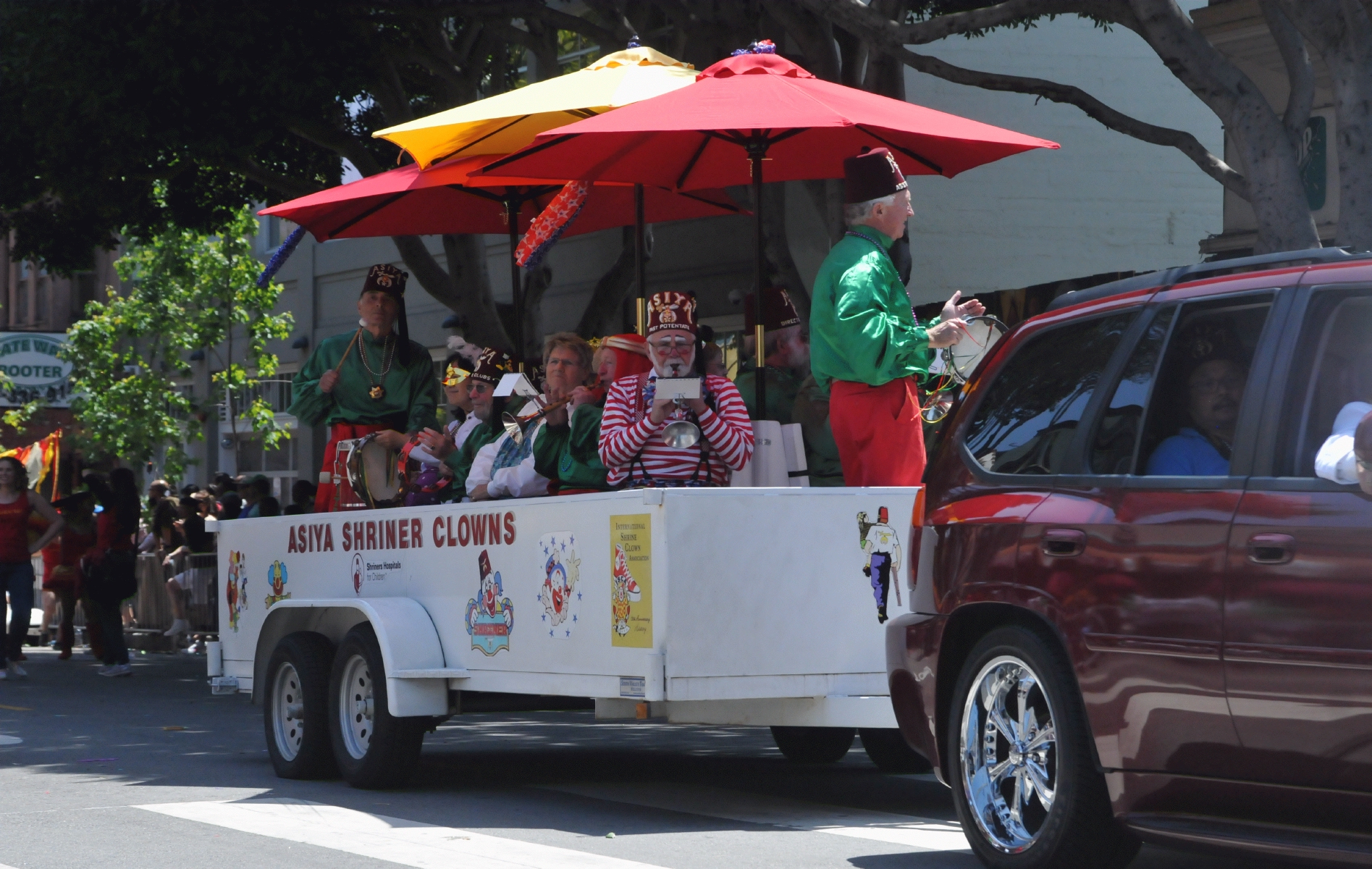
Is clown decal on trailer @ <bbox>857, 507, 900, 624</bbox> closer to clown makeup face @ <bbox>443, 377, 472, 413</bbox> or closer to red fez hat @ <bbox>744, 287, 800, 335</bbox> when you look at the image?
red fez hat @ <bbox>744, 287, 800, 335</bbox>

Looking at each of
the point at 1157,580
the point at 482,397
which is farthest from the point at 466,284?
the point at 1157,580

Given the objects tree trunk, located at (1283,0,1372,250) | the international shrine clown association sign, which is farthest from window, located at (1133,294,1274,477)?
the international shrine clown association sign

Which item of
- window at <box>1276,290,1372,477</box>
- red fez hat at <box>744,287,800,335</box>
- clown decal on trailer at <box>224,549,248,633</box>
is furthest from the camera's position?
clown decal on trailer at <box>224,549,248,633</box>

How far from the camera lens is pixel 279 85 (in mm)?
15172

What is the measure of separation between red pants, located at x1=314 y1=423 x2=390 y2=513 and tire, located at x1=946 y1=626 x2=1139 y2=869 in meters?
5.24

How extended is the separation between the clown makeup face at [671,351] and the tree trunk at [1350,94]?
3.86 m

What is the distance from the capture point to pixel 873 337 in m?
7.58

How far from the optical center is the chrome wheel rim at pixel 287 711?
923 cm

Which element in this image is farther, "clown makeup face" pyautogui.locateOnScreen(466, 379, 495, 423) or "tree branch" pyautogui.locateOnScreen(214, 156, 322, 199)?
"tree branch" pyautogui.locateOnScreen(214, 156, 322, 199)

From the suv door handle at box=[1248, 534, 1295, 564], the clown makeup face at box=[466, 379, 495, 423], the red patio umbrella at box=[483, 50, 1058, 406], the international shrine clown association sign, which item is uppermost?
the international shrine clown association sign

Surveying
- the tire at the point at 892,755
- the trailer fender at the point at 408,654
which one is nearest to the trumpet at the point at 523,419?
the trailer fender at the point at 408,654

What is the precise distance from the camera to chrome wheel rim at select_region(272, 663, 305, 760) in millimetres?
9227

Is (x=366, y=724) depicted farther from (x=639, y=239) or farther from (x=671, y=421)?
(x=639, y=239)

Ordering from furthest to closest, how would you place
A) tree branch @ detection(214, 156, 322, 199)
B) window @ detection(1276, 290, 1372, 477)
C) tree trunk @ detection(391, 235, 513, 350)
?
1. tree trunk @ detection(391, 235, 513, 350)
2. tree branch @ detection(214, 156, 322, 199)
3. window @ detection(1276, 290, 1372, 477)
